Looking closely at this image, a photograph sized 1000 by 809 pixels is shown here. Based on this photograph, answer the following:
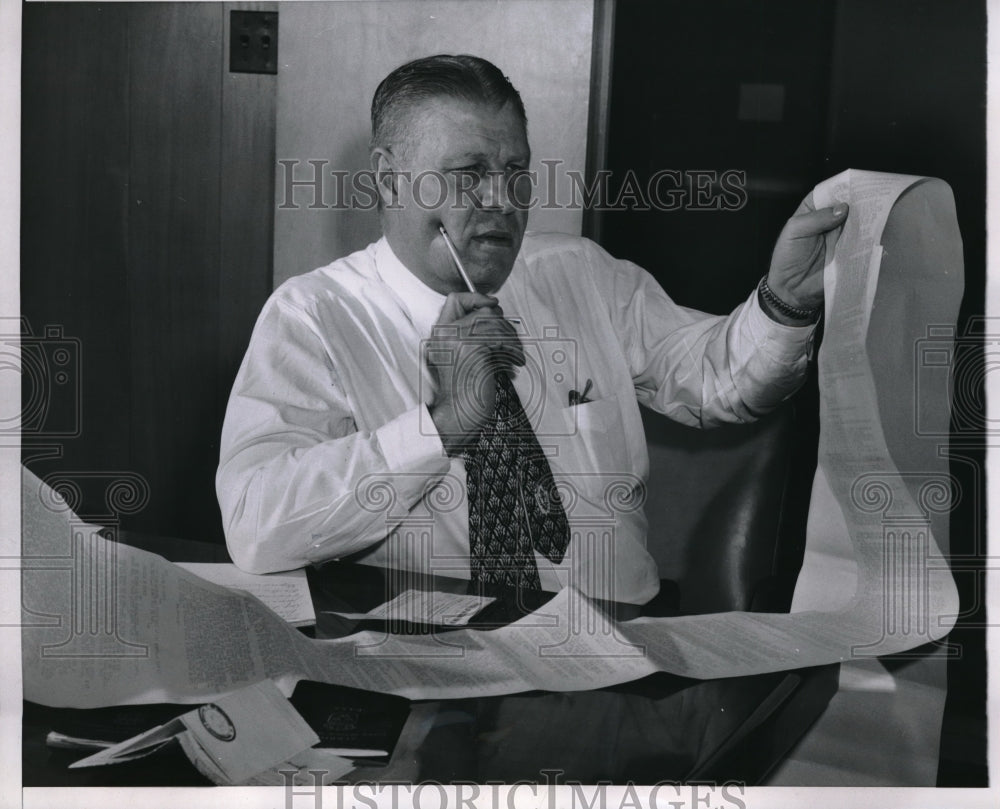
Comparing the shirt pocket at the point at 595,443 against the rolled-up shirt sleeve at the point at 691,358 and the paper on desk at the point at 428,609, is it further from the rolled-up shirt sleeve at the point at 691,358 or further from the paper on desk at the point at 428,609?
the paper on desk at the point at 428,609

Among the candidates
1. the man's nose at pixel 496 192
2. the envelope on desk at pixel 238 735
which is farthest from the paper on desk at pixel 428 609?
the man's nose at pixel 496 192

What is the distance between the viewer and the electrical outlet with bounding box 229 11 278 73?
117cm

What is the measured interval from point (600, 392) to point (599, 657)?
317mm

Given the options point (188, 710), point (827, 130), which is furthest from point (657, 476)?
point (188, 710)

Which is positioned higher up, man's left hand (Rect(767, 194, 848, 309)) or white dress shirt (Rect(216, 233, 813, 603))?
man's left hand (Rect(767, 194, 848, 309))

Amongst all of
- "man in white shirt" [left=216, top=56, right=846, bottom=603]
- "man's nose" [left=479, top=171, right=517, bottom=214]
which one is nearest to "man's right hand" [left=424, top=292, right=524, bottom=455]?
"man in white shirt" [left=216, top=56, right=846, bottom=603]

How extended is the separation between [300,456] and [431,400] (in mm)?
166

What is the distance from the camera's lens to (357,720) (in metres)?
1.14

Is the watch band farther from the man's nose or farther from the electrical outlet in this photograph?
the electrical outlet

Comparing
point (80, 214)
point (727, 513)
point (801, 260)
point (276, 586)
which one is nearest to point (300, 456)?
point (276, 586)

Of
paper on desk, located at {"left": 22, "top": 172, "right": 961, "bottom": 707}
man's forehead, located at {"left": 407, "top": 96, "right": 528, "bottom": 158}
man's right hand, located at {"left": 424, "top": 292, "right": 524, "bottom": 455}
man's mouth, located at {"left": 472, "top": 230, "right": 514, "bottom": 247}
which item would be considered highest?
man's forehead, located at {"left": 407, "top": 96, "right": 528, "bottom": 158}

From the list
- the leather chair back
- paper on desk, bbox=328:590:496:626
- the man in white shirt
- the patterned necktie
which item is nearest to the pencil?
the man in white shirt

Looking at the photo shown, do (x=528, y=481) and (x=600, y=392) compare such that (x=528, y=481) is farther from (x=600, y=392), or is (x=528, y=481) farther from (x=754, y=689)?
(x=754, y=689)

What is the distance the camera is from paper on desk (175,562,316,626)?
117cm
